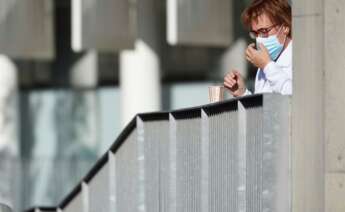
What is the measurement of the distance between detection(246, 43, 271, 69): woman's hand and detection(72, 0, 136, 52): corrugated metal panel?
15371 millimetres

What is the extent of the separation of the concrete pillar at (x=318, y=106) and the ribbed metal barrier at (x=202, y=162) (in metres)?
0.10

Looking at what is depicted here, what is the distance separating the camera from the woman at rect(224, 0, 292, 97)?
668 cm

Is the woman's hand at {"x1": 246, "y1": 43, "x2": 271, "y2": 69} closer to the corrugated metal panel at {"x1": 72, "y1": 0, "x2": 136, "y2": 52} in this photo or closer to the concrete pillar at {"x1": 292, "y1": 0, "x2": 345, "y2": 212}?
the concrete pillar at {"x1": 292, "y1": 0, "x2": 345, "y2": 212}

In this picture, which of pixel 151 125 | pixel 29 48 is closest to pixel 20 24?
pixel 29 48

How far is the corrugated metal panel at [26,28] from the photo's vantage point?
74.3 feet

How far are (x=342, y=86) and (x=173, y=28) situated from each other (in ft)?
49.3

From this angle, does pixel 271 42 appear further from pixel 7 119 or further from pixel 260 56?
pixel 7 119

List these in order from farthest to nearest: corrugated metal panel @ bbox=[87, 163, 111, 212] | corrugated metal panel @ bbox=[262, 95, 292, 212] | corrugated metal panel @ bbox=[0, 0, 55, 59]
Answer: corrugated metal panel @ bbox=[0, 0, 55, 59], corrugated metal panel @ bbox=[87, 163, 111, 212], corrugated metal panel @ bbox=[262, 95, 292, 212]

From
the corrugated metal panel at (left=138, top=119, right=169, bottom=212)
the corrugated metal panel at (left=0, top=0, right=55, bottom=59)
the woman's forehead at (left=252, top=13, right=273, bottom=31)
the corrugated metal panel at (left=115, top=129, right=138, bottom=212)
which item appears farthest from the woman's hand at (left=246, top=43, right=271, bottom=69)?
the corrugated metal panel at (left=0, top=0, right=55, bottom=59)

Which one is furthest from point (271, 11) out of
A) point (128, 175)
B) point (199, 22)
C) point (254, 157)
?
point (199, 22)

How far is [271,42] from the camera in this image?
6.76m

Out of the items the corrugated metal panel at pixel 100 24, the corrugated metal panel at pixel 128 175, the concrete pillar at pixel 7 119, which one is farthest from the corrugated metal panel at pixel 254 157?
the concrete pillar at pixel 7 119

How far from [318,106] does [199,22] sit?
1556 centimetres

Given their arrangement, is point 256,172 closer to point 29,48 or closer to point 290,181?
point 290,181
